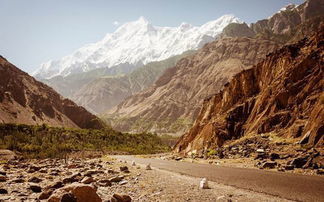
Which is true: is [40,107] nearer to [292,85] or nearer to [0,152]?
[0,152]

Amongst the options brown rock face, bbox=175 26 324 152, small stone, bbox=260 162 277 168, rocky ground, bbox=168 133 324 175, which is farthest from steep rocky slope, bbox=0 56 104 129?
small stone, bbox=260 162 277 168

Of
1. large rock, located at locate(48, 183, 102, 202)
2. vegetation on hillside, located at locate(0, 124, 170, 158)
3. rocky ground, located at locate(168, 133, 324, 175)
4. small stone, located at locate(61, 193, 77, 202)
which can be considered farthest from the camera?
vegetation on hillside, located at locate(0, 124, 170, 158)

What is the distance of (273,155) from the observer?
1014 inches

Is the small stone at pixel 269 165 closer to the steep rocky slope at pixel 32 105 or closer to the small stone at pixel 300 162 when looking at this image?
the small stone at pixel 300 162

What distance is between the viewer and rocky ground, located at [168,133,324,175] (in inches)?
800

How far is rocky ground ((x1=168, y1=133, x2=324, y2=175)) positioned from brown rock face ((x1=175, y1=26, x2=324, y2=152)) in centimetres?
184

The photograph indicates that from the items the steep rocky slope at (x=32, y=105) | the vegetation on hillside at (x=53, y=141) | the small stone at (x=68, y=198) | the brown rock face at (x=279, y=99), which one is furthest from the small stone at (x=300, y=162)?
the steep rocky slope at (x=32, y=105)

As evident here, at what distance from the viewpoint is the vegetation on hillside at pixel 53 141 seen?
60875 millimetres

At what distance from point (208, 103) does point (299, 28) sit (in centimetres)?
15163

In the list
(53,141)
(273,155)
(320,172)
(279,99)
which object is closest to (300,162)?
(320,172)

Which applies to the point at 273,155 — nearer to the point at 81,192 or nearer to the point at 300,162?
the point at 300,162

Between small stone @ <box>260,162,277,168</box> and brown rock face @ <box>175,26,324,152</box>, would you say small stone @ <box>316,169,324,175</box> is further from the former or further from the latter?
brown rock face @ <box>175,26,324,152</box>

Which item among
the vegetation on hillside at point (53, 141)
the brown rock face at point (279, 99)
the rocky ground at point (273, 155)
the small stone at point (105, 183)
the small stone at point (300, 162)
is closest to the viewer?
the small stone at point (105, 183)

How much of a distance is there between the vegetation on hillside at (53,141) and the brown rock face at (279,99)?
34144mm
